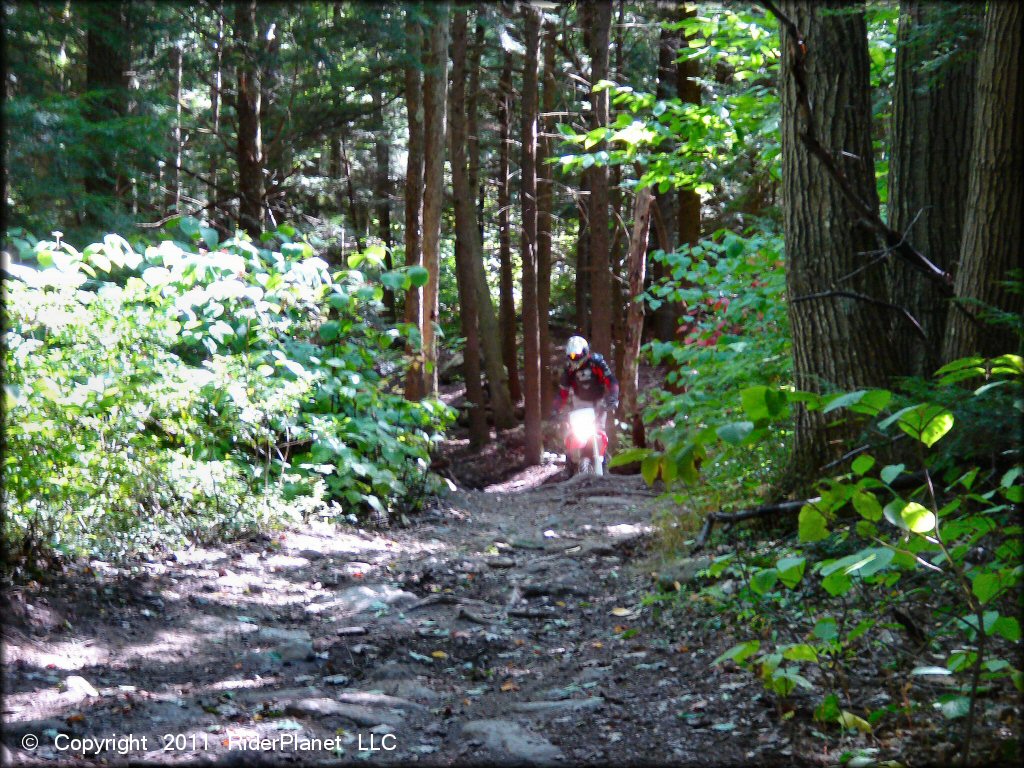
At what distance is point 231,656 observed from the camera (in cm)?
477

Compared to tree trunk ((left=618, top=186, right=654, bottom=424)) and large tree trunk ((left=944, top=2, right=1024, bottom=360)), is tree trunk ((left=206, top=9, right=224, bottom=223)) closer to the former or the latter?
large tree trunk ((left=944, top=2, right=1024, bottom=360))

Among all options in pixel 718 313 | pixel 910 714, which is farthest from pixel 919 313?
pixel 910 714

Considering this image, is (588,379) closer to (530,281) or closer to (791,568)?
(530,281)

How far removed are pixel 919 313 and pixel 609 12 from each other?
1119cm

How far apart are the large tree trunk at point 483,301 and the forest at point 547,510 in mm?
8540

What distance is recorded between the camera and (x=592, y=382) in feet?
45.8

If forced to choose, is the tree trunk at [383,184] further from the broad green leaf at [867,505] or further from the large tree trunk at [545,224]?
the broad green leaf at [867,505]

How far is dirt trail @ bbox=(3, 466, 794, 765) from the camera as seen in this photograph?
3480 millimetres

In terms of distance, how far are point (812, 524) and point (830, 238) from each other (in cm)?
368

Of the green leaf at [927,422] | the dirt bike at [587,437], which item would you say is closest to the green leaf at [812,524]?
the green leaf at [927,422]

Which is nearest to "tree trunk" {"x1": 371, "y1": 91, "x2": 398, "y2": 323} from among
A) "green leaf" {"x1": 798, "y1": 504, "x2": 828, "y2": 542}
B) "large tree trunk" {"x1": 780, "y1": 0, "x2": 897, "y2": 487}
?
"large tree trunk" {"x1": 780, "y1": 0, "x2": 897, "y2": 487}

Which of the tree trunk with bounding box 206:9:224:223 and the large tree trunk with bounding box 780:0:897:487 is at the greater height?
the tree trunk with bounding box 206:9:224:223

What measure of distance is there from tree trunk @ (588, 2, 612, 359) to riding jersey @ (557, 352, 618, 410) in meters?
2.42

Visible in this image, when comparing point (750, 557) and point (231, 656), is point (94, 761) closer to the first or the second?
point (231, 656)
